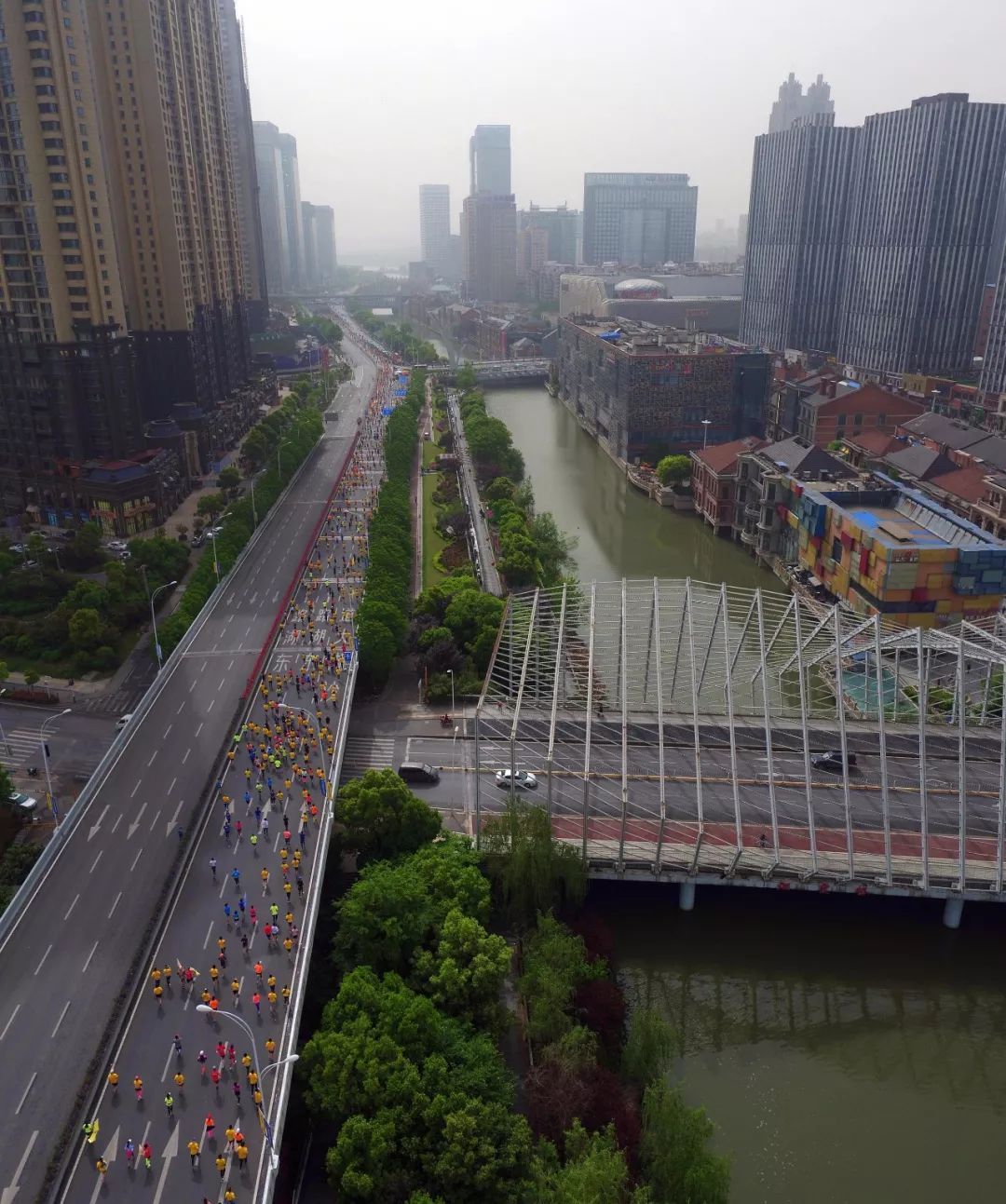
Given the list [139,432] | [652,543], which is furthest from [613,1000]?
[139,432]

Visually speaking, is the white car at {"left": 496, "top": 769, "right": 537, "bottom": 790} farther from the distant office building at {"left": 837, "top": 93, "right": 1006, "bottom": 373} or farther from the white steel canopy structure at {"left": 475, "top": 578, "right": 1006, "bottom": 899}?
the distant office building at {"left": 837, "top": 93, "right": 1006, "bottom": 373}

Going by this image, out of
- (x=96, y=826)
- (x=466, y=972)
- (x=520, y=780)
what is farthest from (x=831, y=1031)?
(x=96, y=826)

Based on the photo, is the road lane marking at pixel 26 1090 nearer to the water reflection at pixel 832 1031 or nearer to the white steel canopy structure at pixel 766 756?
the white steel canopy structure at pixel 766 756

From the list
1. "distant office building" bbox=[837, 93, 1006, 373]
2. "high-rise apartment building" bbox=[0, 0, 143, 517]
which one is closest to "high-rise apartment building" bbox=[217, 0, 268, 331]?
"high-rise apartment building" bbox=[0, 0, 143, 517]

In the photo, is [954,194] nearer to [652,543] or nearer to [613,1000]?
[652,543]

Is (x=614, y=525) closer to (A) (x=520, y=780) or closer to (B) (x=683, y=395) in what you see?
(B) (x=683, y=395)

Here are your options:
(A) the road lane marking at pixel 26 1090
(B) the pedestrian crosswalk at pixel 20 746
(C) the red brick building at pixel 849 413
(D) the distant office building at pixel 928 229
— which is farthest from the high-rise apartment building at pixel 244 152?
(A) the road lane marking at pixel 26 1090
